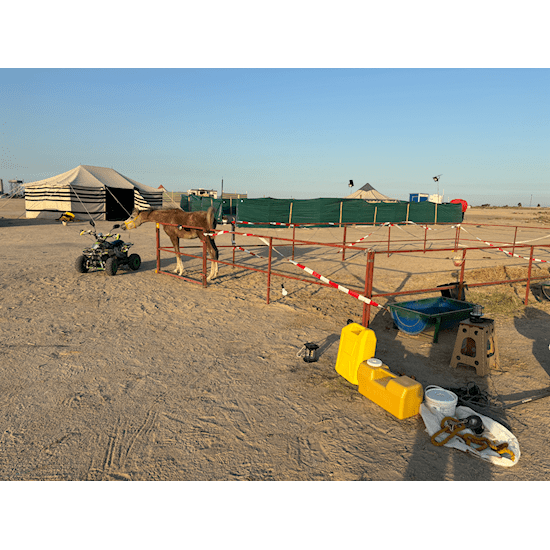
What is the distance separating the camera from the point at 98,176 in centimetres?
2638

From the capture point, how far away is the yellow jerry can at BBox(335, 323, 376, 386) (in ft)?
14.4

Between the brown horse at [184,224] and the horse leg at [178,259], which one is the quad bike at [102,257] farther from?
the horse leg at [178,259]

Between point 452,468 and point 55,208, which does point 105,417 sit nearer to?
point 452,468

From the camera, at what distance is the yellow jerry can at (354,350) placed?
4.39m

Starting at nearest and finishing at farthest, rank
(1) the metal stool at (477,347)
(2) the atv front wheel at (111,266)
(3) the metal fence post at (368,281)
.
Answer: (1) the metal stool at (477,347), (3) the metal fence post at (368,281), (2) the atv front wheel at (111,266)

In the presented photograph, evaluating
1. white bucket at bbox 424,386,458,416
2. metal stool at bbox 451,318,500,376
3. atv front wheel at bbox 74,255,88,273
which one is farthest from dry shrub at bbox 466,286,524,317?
atv front wheel at bbox 74,255,88,273

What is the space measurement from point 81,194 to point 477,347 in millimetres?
25544

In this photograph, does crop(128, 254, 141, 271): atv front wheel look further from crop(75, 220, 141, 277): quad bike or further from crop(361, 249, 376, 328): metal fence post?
crop(361, 249, 376, 328): metal fence post

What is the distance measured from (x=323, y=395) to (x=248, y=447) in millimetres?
1193

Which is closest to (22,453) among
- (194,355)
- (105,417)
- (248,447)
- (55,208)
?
(105,417)

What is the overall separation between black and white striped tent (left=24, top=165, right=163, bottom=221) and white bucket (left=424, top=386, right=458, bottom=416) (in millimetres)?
22546

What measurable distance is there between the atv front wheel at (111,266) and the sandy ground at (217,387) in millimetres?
729

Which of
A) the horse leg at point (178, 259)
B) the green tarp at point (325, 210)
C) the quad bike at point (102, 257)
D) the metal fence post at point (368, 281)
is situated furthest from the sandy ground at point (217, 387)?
the green tarp at point (325, 210)

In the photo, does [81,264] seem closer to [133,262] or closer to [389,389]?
[133,262]
